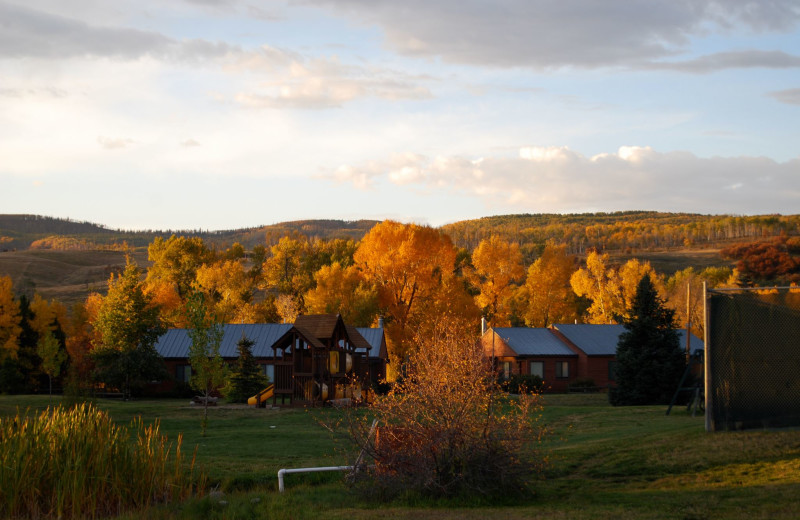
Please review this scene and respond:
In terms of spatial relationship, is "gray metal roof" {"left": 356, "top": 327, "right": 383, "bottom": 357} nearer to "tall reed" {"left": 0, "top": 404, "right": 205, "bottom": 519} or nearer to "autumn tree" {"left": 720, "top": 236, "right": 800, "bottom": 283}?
"tall reed" {"left": 0, "top": 404, "right": 205, "bottom": 519}

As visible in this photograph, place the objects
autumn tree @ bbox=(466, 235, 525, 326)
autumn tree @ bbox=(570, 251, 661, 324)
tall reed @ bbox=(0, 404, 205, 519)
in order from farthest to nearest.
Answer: autumn tree @ bbox=(570, 251, 661, 324)
autumn tree @ bbox=(466, 235, 525, 326)
tall reed @ bbox=(0, 404, 205, 519)

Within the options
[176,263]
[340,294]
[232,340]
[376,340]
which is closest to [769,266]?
[340,294]

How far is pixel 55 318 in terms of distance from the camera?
5709cm

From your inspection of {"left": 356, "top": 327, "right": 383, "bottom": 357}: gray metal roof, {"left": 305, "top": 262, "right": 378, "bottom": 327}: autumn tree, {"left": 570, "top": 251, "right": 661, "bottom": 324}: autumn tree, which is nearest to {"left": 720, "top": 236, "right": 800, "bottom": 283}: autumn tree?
{"left": 570, "top": 251, "right": 661, "bottom": 324}: autumn tree

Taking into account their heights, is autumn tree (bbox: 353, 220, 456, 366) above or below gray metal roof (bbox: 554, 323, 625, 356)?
above

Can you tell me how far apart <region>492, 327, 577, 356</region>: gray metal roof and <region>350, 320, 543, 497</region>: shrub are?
38011mm

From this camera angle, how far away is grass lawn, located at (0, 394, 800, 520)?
458 inches

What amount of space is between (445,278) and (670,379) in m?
24.6

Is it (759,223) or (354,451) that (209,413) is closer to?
(354,451)

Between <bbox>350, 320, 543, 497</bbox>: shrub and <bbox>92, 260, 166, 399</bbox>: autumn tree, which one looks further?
<bbox>92, 260, 166, 399</bbox>: autumn tree

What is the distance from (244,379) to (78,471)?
92.0 feet

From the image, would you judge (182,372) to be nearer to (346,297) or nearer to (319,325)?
(346,297)

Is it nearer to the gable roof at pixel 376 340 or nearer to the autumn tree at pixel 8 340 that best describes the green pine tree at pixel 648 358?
the gable roof at pixel 376 340

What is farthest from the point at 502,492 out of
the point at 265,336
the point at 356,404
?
the point at 265,336
